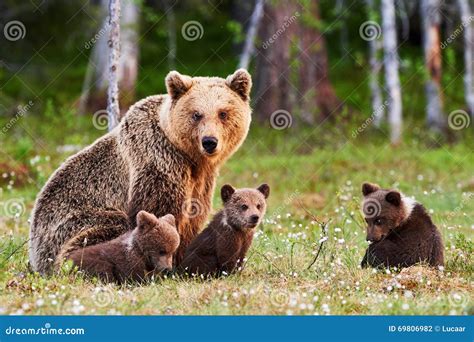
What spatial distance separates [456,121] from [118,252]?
1668 centimetres

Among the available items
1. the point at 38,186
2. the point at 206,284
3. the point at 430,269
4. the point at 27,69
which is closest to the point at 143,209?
the point at 206,284

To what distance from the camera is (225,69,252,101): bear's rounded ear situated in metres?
8.52

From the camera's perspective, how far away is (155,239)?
305 inches

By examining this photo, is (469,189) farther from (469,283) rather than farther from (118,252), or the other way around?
(118,252)

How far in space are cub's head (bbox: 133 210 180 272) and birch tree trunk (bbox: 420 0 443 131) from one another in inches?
587

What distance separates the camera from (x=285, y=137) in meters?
20.2

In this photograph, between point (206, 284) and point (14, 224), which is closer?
point (206, 284)
